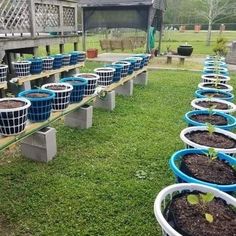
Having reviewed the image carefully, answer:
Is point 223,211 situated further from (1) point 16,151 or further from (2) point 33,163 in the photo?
(1) point 16,151

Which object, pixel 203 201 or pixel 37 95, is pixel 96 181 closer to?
pixel 37 95

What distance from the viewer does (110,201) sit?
103 inches

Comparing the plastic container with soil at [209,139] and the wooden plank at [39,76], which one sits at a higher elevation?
the wooden plank at [39,76]

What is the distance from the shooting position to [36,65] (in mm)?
5941

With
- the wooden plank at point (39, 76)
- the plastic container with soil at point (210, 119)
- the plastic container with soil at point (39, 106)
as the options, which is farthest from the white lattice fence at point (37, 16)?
the plastic container with soil at point (210, 119)

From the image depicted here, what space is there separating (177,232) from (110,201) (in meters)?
1.19

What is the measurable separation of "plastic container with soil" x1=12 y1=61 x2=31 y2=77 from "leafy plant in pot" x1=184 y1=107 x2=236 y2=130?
3.63 metres

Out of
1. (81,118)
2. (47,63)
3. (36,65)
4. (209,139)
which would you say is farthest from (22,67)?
(209,139)

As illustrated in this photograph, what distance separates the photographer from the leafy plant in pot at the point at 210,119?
3.09 m

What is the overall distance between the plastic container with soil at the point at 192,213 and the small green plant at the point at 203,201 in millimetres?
21

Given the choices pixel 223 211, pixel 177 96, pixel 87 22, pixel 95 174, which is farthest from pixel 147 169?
pixel 87 22

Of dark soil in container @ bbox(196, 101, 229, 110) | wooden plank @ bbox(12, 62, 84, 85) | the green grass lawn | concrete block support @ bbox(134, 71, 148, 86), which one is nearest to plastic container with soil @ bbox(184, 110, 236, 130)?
dark soil in container @ bbox(196, 101, 229, 110)

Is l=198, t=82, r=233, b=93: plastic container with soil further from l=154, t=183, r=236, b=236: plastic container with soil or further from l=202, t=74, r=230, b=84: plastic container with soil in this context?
l=154, t=183, r=236, b=236: plastic container with soil

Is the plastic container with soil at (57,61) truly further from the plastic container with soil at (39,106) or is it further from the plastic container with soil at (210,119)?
the plastic container with soil at (210,119)
